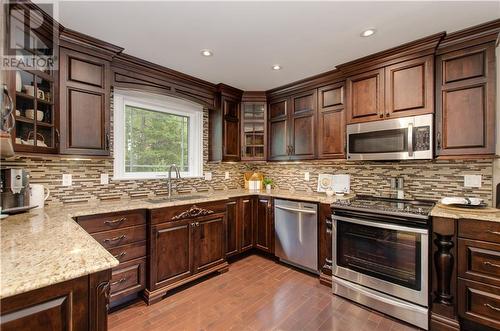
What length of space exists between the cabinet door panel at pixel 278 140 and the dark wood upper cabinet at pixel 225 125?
51 centimetres

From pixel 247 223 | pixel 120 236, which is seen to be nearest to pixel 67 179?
pixel 120 236

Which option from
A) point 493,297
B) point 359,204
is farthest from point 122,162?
point 493,297

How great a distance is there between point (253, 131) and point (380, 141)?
1.82m

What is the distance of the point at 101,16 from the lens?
1.80 m

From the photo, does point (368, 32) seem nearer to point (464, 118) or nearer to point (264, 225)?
point (464, 118)

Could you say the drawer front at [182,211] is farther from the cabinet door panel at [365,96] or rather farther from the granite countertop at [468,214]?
the granite countertop at [468,214]

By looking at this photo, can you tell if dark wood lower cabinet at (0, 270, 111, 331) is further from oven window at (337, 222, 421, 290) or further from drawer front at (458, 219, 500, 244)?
drawer front at (458, 219, 500, 244)

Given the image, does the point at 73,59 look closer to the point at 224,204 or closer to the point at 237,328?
the point at 224,204

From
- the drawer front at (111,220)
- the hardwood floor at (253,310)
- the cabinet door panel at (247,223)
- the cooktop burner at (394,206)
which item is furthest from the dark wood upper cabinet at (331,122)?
the drawer front at (111,220)

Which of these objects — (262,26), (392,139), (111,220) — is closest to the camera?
(262,26)

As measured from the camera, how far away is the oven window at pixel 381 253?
6.44ft

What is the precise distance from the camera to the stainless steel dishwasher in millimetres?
2699

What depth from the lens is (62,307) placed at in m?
→ 0.90

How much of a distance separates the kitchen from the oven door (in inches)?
0.5
